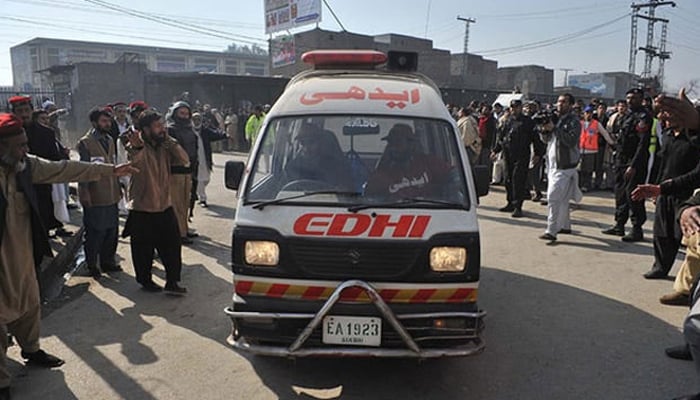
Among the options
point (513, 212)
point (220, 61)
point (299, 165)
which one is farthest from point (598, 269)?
point (220, 61)

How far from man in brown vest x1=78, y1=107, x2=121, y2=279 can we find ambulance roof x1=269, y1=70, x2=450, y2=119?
277 cm

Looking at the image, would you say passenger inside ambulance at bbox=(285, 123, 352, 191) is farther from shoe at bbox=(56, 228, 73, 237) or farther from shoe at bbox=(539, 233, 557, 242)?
shoe at bbox=(56, 228, 73, 237)

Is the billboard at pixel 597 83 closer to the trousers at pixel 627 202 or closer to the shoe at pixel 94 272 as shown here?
the trousers at pixel 627 202

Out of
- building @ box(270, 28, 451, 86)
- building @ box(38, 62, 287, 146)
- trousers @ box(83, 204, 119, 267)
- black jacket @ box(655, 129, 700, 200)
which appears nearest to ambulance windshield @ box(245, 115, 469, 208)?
black jacket @ box(655, 129, 700, 200)

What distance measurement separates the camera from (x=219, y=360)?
421 cm

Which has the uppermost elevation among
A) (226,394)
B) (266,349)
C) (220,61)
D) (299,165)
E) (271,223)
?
(220,61)

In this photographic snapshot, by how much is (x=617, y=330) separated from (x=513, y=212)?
5015 millimetres

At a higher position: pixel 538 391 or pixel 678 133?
pixel 678 133

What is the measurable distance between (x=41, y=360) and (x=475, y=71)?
51.7 meters

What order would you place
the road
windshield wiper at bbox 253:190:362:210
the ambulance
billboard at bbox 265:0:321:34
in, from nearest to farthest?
1. the ambulance
2. windshield wiper at bbox 253:190:362:210
3. the road
4. billboard at bbox 265:0:321:34

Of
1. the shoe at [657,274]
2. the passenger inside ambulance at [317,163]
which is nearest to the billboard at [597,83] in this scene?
the shoe at [657,274]

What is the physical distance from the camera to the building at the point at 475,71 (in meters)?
50.0

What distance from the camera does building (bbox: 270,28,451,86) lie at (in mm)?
39875

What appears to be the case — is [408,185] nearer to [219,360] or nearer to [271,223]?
[271,223]
